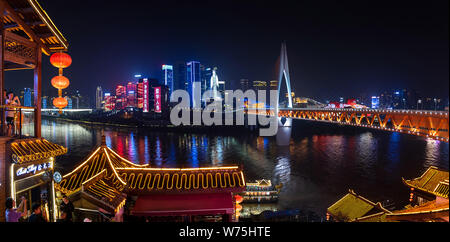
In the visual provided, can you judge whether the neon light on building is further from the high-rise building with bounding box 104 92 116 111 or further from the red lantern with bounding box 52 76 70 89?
the red lantern with bounding box 52 76 70 89

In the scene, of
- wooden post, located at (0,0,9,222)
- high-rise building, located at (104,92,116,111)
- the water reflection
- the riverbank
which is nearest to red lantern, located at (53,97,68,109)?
wooden post, located at (0,0,9,222)

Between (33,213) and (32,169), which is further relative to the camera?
(32,169)

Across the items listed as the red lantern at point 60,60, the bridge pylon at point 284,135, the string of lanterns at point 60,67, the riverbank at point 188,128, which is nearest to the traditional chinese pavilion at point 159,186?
the string of lanterns at point 60,67

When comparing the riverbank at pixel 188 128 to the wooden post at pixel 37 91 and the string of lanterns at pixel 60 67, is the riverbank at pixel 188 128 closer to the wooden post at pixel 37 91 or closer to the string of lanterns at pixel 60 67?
the string of lanterns at pixel 60 67

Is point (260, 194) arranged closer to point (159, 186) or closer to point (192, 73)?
point (159, 186)

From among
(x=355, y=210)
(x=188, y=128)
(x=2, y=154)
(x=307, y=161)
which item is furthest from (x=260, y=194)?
(x=188, y=128)
